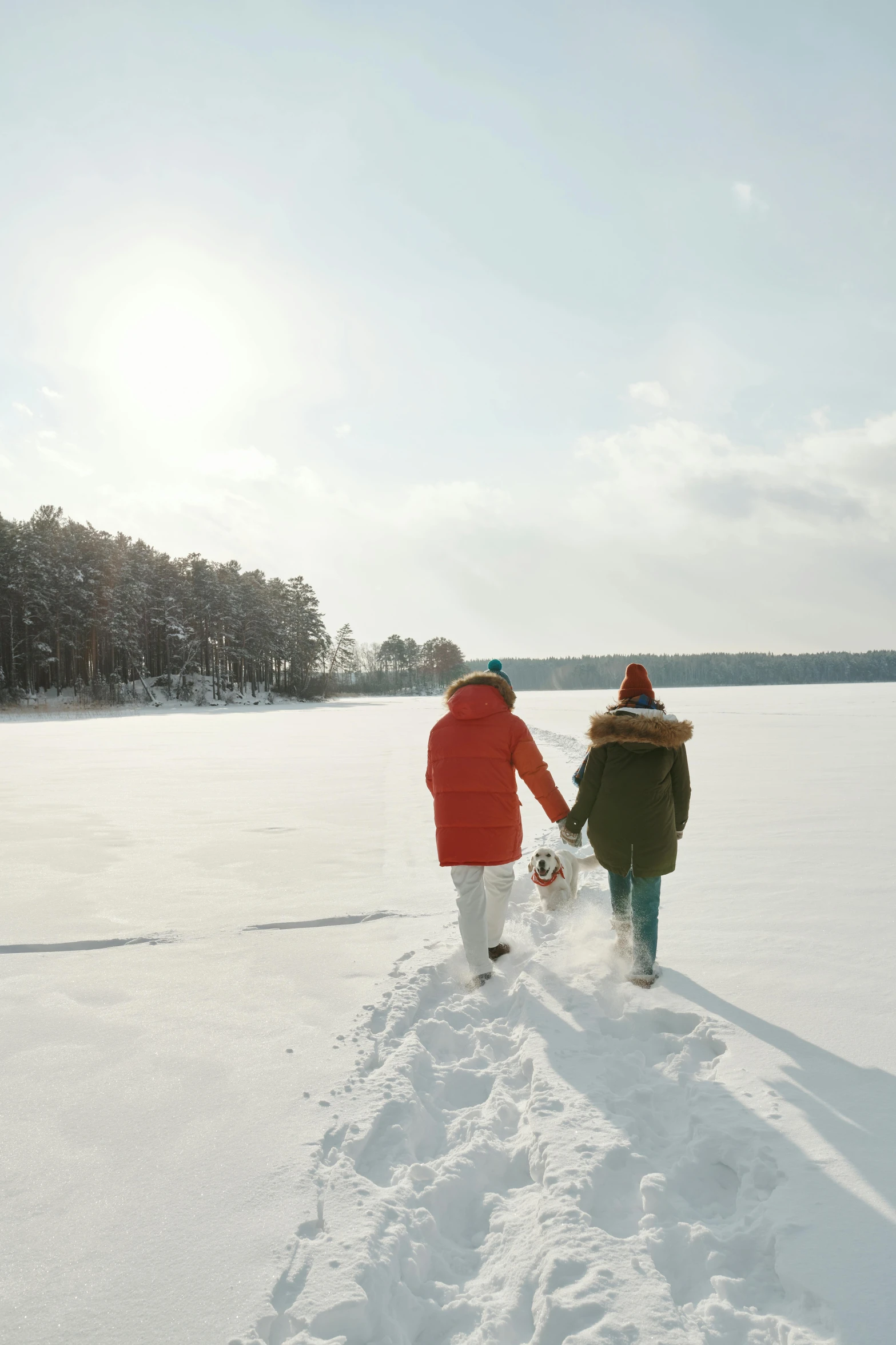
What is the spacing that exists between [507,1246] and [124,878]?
5577mm

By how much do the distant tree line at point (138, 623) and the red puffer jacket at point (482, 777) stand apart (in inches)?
1949

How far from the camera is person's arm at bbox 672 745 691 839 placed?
4484mm

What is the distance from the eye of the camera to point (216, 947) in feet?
16.5

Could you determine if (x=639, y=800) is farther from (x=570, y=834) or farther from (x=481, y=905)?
(x=481, y=905)

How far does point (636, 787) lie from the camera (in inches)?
171

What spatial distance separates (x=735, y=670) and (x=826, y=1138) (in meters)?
154

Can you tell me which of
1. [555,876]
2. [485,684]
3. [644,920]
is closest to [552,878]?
[555,876]

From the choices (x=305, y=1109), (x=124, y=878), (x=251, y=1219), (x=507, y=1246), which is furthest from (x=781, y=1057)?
(x=124, y=878)

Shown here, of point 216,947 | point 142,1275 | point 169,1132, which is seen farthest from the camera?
point 216,947

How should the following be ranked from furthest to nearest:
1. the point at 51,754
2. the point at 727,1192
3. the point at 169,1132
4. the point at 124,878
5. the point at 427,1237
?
the point at 51,754 → the point at 124,878 → the point at 169,1132 → the point at 727,1192 → the point at 427,1237

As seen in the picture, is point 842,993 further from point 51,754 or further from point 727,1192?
point 51,754

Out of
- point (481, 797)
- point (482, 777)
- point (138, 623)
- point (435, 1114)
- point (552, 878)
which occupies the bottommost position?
point (435, 1114)

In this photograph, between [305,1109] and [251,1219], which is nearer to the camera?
[251,1219]

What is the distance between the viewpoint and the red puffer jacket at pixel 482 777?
4582 millimetres
